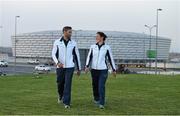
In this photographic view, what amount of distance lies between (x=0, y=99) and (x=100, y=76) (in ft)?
9.75

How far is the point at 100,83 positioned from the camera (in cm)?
1042

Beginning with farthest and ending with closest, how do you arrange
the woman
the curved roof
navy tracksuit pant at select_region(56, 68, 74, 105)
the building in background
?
the building in background → the curved roof → the woman → navy tracksuit pant at select_region(56, 68, 74, 105)

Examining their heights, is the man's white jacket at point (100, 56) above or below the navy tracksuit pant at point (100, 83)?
above

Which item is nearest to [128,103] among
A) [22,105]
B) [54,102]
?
[54,102]

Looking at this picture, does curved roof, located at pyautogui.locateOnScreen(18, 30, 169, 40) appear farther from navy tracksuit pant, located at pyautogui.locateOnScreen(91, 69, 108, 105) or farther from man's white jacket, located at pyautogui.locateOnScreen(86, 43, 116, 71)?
man's white jacket, located at pyautogui.locateOnScreen(86, 43, 116, 71)

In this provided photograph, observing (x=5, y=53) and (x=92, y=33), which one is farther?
(x=5, y=53)

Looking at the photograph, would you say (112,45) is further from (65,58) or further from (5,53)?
(65,58)

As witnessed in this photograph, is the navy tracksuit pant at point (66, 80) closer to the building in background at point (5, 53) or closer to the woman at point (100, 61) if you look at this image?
the woman at point (100, 61)

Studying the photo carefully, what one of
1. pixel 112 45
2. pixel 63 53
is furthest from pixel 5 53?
pixel 63 53

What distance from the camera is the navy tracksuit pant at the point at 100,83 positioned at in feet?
33.9

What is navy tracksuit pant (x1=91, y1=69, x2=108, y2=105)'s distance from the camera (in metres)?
10.3

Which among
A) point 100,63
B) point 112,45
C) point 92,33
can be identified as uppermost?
point 100,63

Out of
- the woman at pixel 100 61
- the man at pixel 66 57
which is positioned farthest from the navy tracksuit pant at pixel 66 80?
the woman at pixel 100 61

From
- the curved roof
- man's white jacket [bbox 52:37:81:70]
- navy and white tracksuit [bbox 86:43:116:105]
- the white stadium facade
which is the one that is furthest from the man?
the white stadium facade
